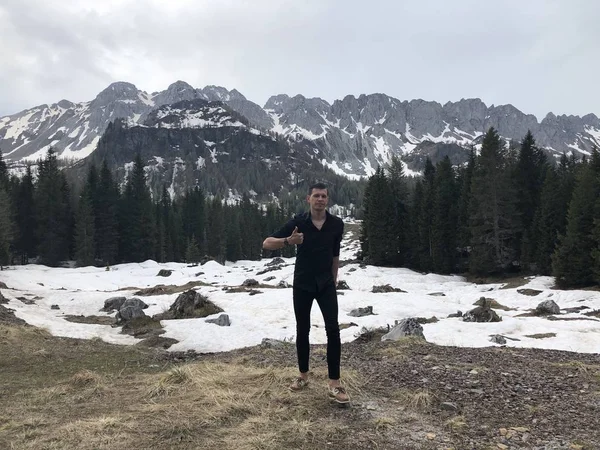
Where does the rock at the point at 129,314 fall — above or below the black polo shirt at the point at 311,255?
below

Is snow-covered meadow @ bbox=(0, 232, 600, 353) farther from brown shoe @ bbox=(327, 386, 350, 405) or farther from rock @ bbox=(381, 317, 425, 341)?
brown shoe @ bbox=(327, 386, 350, 405)

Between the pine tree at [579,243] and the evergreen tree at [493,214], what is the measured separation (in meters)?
9.25

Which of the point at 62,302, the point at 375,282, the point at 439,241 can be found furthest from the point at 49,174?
the point at 439,241

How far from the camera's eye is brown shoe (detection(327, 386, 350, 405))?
5.45 metres

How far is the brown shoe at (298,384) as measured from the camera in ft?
19.7

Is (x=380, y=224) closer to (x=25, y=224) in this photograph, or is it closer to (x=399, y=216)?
(x=399, y=216)

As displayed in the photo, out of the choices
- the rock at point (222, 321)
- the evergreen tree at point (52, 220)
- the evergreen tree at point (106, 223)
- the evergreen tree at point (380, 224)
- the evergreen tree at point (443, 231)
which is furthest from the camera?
the evergreen tree at point (106, 223)

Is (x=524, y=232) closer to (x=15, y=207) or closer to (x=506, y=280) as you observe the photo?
(x=506, y=280)

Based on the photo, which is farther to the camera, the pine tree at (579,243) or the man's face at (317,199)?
the pine tree at (579,243)

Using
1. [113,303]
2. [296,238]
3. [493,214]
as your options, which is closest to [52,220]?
[113,303]

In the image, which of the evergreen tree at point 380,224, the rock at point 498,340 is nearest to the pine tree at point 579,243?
the evergreen tree at point 380,224

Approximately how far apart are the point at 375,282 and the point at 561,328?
24390 millimetres

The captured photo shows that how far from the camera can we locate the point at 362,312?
63.6 feet

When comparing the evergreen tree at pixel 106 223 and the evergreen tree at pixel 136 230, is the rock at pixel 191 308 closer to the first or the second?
the evergreen tree at pixel 106 223
